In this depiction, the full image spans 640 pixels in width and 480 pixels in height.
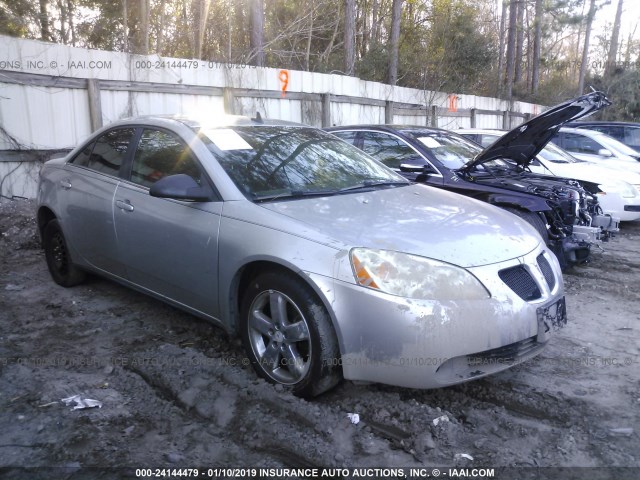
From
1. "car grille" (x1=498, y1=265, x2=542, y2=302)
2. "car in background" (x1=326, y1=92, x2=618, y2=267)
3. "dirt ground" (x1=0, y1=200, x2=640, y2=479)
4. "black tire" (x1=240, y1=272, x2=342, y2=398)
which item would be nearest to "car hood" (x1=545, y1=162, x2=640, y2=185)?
"car in background" (x1=326, y1=92, x2=618, y2=267)

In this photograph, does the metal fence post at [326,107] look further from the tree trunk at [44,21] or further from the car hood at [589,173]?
the tree trunk at [44,21]

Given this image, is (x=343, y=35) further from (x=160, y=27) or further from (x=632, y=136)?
(x=632, y=136)

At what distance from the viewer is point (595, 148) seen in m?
10.5

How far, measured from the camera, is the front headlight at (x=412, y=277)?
289 cm

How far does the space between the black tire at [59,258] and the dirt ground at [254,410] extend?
23.4 inches

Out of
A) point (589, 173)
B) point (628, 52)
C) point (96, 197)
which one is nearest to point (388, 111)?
point (589, 173)

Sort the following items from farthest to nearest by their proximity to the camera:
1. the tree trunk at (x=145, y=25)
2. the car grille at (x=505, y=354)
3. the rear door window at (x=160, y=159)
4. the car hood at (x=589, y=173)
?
the tree trunk at (x=145, y=25)
the car hood at (x=589, y=173)
the rear door window at (x=160, y=159)
the car grille at (x=505, y=354)

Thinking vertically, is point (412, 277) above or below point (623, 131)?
below

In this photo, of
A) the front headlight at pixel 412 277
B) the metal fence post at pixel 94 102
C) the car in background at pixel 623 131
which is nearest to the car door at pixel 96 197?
the front headlight at pixel 412 277

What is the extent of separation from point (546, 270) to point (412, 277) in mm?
1129

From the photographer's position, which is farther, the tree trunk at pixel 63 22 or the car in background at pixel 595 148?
the tree trunk at pixel 63 22

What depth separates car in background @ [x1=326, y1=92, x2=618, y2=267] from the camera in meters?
5.65

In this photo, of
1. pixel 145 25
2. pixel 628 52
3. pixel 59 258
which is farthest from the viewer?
pixel 628 52

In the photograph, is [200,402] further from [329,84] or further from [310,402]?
[329,84]
